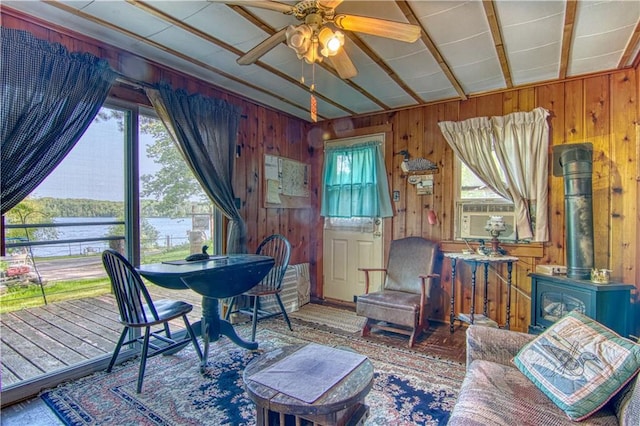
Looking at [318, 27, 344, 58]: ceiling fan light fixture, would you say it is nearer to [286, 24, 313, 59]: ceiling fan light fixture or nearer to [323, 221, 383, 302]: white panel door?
[286, 24, 313, 59]: ceiling fan light fixture

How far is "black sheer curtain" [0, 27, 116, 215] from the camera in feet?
6.07

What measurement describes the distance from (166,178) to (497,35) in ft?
9.07

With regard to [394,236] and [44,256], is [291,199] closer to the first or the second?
[394,236]

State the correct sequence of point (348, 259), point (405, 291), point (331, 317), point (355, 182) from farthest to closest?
1. point (348, 259)
2. point (355, 182)
3. point (331, 317)
4. point (405, 291)

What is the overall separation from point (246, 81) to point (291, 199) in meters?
1.57

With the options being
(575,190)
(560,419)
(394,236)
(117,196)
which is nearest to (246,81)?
(117,196)

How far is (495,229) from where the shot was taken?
9.94ft

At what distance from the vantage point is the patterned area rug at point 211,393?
1816 millimetres

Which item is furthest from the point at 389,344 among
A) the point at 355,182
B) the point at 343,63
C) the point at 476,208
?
the point at 343,63

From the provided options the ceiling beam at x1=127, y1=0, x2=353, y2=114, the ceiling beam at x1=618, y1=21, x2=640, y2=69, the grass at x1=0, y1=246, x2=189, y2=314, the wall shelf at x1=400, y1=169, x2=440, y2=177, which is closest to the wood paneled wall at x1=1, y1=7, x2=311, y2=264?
the ceiling beam at x1=127, y1=0, x2=353, y2=114

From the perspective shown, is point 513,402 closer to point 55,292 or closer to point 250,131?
point 55,292

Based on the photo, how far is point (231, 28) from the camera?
2.12m

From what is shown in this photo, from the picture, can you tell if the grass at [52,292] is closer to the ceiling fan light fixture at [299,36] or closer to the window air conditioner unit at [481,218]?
the ceiling fan light fixture at [299,36]

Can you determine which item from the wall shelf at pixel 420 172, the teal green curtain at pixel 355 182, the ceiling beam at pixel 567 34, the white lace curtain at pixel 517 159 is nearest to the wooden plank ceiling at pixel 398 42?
the ceiling beam at pixel 567 34
